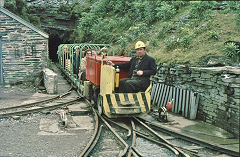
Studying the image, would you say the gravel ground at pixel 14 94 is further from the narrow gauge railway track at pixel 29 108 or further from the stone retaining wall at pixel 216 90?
the stone retaining wall at pixel 216 90

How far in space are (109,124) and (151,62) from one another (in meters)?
2.25

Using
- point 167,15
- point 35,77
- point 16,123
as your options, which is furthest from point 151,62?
point 35,77

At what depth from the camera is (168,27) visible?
14484 mm

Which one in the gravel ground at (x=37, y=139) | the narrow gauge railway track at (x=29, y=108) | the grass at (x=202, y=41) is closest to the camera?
the gravel ground at (x=37, y=139)

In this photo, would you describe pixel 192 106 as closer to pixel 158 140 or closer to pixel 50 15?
pixel 158 140

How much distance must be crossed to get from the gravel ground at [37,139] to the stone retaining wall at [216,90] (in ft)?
11.7

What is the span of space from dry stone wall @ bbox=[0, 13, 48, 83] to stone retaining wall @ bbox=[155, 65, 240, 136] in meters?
9.40

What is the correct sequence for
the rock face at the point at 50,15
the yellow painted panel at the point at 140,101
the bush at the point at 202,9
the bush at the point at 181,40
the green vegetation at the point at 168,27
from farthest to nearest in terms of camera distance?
the rock face at the point at 50,15, the bush at the point at 202,9, the bush at the point at 181,40, the green vegetation at the point at 168,27, the yellow painted panel at the point at 140,101

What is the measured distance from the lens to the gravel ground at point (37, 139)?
5949 mm

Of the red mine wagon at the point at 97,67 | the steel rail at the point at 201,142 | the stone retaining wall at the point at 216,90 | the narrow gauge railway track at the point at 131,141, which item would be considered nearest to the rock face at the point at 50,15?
the red mine wagon at the point at 97,67

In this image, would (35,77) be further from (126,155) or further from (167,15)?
(126,155)

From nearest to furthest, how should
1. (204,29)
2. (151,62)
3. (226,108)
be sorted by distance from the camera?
(226,108)
(151,62)
(204,29)

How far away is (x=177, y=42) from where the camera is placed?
39.5 ft

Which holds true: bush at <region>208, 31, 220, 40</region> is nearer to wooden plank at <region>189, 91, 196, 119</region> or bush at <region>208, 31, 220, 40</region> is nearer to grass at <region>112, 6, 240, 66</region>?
grass at <region>112, 6, 240, 66</region>
